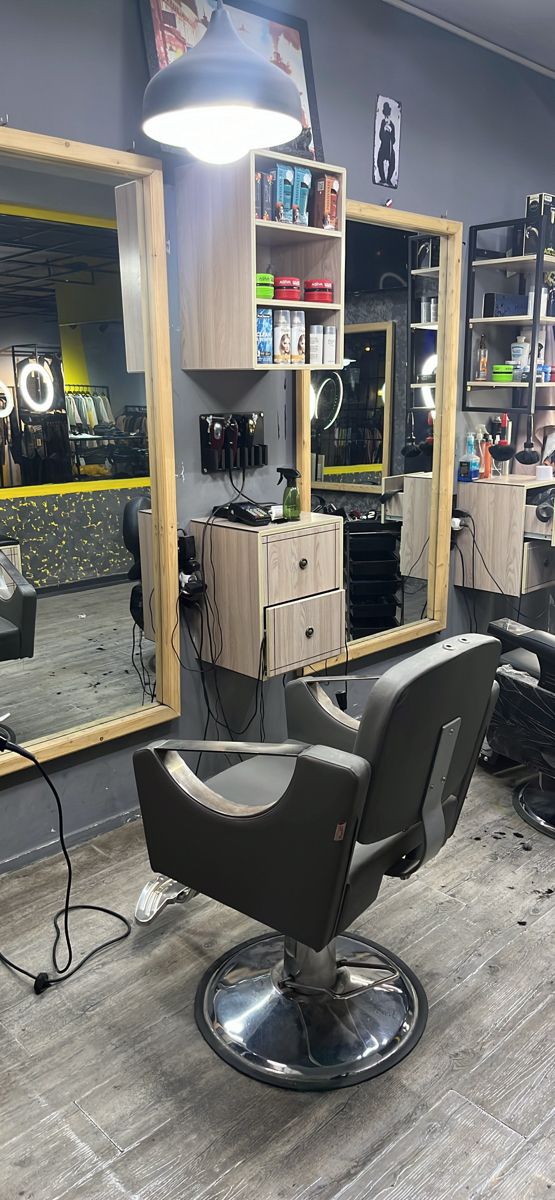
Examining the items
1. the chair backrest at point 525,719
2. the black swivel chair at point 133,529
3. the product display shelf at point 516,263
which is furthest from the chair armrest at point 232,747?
the product display shelf at point 516,263

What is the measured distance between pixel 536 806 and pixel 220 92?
8.30 ft

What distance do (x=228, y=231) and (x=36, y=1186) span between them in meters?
2.51

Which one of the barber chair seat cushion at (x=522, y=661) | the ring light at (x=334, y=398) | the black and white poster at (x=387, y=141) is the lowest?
the barber chair seat cushion at (x=522, y=661)

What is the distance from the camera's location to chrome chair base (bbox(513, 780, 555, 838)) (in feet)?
10.4

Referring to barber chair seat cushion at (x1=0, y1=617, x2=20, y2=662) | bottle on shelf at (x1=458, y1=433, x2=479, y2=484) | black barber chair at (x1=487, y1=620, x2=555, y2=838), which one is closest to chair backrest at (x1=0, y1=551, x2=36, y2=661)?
barber chair seat cushion at (x1=0, y1=617, x2=20, y2=662)

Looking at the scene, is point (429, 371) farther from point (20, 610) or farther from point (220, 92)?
point (220, 92)

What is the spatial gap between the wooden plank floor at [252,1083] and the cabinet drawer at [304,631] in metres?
0.83

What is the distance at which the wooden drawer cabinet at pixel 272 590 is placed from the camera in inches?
116

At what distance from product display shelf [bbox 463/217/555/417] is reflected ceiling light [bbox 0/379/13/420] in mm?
2316

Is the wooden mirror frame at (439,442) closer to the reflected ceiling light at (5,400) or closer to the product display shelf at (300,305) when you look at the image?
the product display shelf at (300,305)

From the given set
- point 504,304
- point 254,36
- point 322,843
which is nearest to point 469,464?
point 504,304

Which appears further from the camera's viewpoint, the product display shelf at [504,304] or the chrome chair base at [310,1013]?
the product display shelf at [504,304]

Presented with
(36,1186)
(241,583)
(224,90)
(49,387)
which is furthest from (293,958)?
(224,90)

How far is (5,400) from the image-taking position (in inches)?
103
